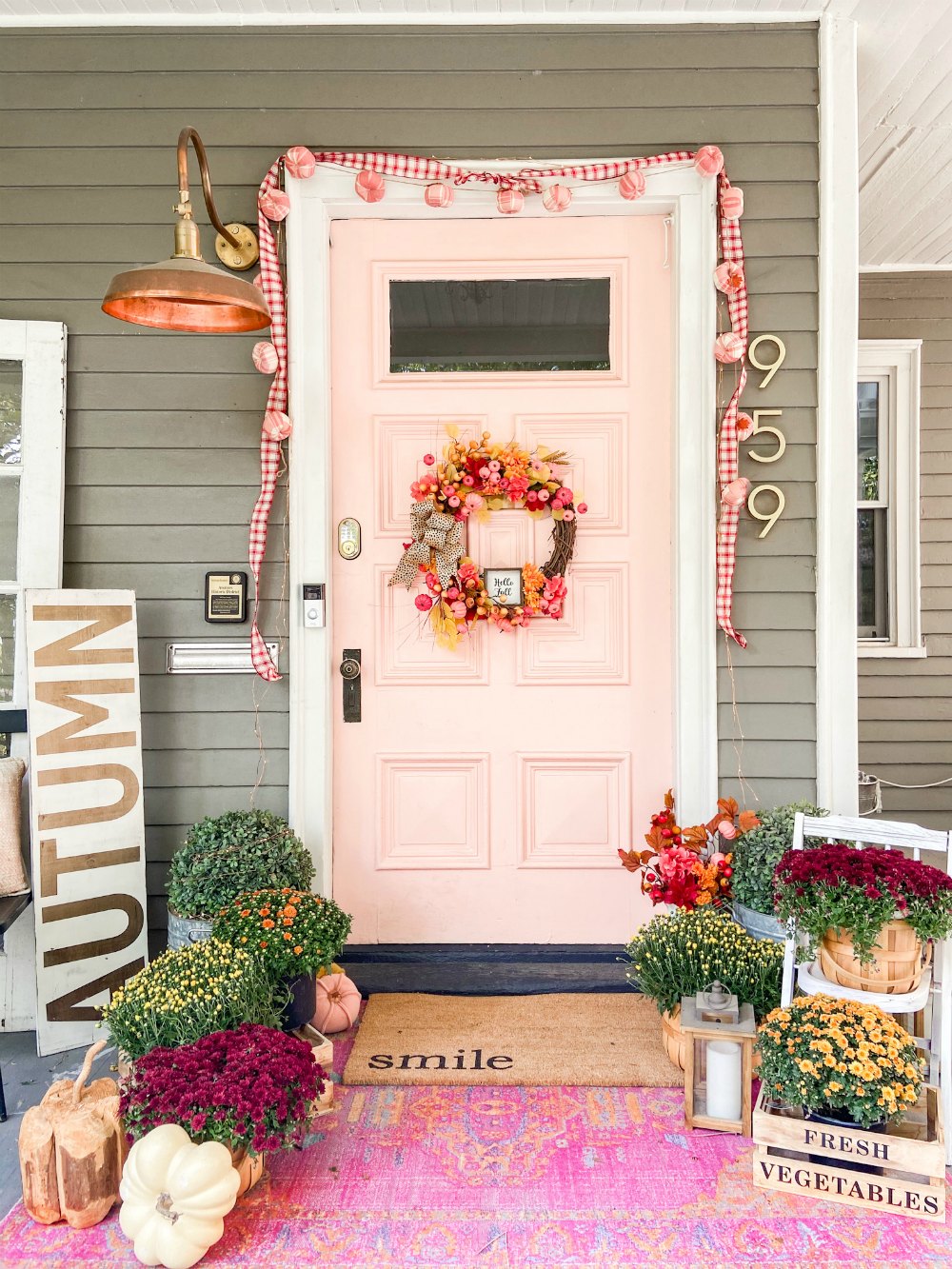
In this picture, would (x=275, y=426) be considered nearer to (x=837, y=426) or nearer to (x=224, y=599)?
(x=224, y=599)

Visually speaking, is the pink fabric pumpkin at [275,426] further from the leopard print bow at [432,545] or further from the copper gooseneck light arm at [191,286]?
the leopard print bow at [432,545]

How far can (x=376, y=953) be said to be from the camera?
113 inches

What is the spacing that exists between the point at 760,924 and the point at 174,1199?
1.61 m

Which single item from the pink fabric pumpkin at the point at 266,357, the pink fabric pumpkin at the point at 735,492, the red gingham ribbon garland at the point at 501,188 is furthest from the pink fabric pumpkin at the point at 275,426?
the pink fabric pumpkin at the point at 735,492

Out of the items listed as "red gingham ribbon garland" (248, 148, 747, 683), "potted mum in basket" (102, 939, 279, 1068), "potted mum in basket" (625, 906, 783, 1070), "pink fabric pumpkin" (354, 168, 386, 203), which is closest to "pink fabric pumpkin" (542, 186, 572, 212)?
"red gingham ribbon garland" (248, 148, 747, 683)

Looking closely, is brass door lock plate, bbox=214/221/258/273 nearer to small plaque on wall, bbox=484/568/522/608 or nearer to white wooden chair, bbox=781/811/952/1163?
small plaque on wall, bbox=484/568/522/608

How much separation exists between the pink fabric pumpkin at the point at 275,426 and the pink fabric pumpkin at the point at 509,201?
93 centimetres

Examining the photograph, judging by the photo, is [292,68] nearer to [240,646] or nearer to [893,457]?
[240,646]

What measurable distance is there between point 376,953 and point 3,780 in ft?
4.09

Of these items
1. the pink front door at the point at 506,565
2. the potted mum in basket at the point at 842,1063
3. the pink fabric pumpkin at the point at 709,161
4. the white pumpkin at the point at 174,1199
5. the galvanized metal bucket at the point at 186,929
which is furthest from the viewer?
the pink front door at the point at 506,565

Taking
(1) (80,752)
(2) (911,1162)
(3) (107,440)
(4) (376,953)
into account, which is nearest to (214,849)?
(1) (80,752)

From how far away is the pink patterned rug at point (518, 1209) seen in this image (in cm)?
170

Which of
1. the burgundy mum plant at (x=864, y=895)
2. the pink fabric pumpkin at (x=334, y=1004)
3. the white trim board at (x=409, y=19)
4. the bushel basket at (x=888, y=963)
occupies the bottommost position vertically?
the pink fabric pumpkin at (x=334, y=1004)

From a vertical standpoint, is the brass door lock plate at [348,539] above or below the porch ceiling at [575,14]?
below
